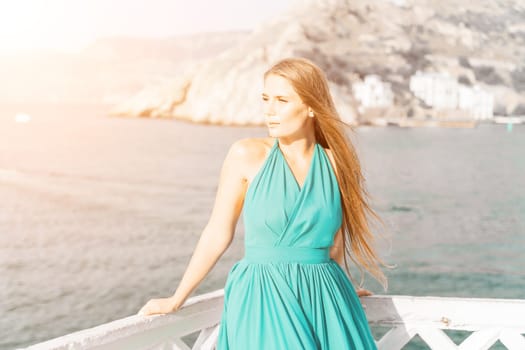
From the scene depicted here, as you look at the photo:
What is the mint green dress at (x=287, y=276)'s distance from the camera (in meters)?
1.34

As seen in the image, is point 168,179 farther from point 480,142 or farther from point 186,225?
point 480,142

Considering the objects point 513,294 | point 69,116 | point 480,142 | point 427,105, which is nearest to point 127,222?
point 69,116

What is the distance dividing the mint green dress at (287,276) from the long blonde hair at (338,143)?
5 centimetres

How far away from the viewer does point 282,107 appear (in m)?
1.39

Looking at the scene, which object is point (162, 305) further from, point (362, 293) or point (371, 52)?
Answer: point (371, 52)

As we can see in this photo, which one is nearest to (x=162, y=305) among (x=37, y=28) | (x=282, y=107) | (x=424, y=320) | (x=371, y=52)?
(x=282, y=107)

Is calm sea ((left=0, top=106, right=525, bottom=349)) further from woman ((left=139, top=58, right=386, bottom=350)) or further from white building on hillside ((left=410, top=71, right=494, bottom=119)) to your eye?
woman ((left=139, top=58, right=386, bottom=350))

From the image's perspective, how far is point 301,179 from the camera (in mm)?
1413

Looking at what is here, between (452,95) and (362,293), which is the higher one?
(362,293)

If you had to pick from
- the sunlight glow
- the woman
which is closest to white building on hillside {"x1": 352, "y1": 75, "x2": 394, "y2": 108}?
the sunlight glow

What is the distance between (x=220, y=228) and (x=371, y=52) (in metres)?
30.0

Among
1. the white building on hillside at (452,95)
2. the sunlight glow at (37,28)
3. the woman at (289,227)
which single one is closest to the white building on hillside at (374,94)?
the white building on hillside at (452,95)

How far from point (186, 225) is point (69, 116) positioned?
568 centimetres

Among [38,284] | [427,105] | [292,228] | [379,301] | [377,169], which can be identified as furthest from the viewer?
[427,105]
